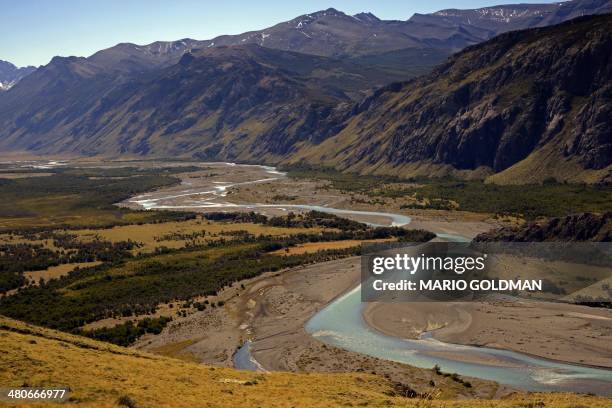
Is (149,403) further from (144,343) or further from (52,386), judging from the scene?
(144,343)

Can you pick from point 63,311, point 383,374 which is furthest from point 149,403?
point 63,311

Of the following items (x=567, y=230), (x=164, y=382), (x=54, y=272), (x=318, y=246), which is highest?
(x=567, y=230)

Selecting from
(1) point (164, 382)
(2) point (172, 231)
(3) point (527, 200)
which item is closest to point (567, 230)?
(1) point (164, 382)

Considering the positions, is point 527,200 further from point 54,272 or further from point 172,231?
point 54,272

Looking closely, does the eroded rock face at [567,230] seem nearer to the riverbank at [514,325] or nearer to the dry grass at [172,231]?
the riverbank at [514,325]

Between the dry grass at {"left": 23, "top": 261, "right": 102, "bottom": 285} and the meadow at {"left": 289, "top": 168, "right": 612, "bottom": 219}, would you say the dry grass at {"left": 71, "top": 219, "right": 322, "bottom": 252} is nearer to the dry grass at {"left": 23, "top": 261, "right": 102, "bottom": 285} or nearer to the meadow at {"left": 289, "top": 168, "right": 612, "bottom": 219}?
the dry grass at {"left": 23, "top": 261, "right": 102, "bottom": 285}

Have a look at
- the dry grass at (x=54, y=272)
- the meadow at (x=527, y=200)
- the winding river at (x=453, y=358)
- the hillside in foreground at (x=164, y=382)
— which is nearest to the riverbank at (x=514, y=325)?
the winding river at (x=453, y=358)
